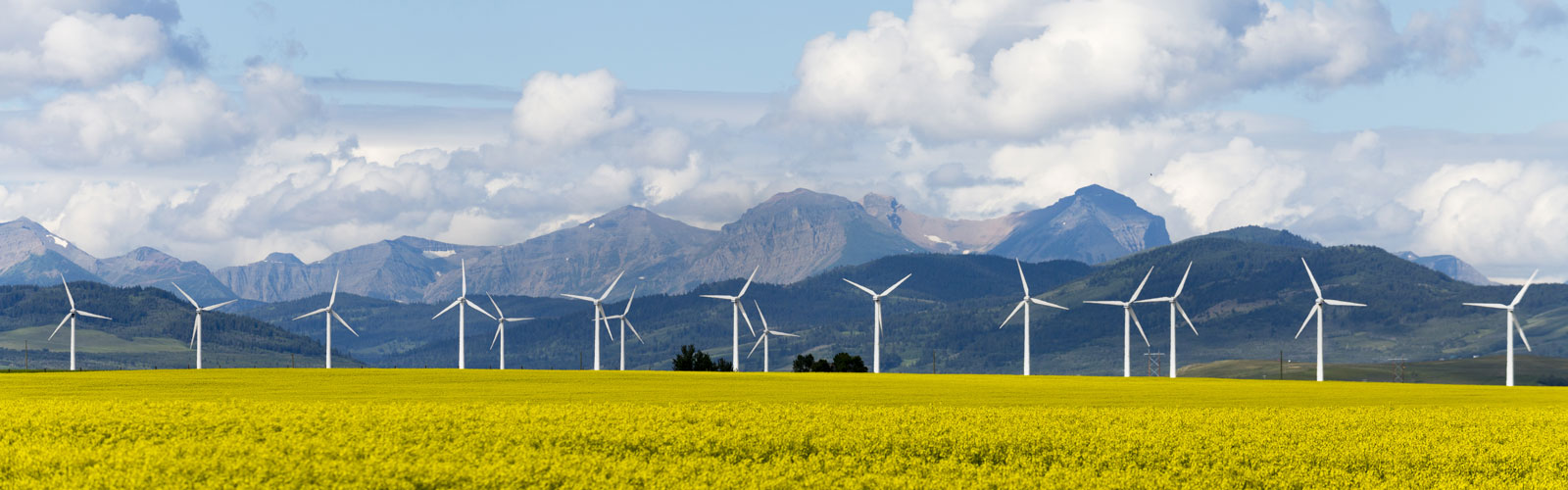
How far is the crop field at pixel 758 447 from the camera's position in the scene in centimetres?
3709

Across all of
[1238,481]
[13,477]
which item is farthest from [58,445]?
[1238,481]

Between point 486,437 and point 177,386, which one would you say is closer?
point 486,437

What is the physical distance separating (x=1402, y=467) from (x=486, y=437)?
30222mm

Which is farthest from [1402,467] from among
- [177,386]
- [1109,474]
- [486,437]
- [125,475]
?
[177,386]

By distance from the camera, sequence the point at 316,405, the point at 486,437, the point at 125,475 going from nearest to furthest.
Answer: the point at 125,475 → the point at 486,437 → the point at 316,405

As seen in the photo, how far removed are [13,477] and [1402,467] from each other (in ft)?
135

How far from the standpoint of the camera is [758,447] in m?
46.0

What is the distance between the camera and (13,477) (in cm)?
3597

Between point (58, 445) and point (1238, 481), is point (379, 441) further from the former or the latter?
point (1238, 481)

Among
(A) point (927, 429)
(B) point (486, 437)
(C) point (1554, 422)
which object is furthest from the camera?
(C) point (1554, 422)

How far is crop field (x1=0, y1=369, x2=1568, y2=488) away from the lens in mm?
37094

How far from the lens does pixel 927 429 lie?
51062mm

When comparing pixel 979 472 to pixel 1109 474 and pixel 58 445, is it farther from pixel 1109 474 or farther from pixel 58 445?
pixel 58 445

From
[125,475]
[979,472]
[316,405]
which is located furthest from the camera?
[316,405]
